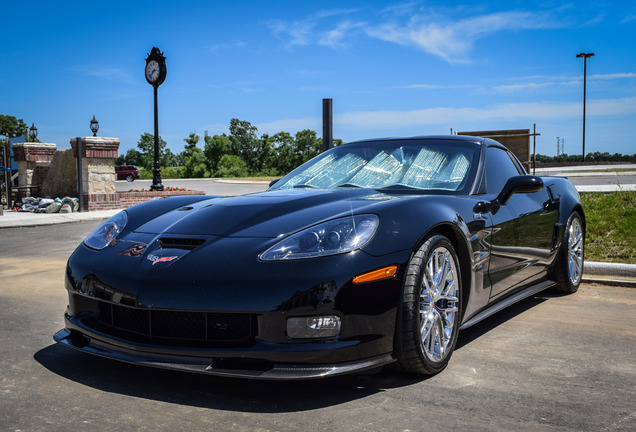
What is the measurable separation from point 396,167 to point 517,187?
31.3 inches

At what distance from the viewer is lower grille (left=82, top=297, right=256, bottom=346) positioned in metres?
2.73

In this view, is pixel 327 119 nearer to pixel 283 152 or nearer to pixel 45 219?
pixel 45 219

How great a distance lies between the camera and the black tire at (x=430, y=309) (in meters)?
2.92

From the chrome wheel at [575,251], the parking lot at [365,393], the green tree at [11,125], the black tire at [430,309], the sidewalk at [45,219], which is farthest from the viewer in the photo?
Result: the green tree at [11,125]

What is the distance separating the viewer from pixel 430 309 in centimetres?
316

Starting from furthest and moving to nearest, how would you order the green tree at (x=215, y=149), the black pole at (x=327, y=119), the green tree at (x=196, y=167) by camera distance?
the green tree at (x=215, y=149) < the green tree at (x=196, y=167) < the black pole at (x=327, y=119)

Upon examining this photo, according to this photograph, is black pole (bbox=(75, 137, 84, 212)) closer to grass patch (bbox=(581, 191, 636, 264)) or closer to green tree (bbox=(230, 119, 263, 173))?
grass patch (bbox=(581, 191, 636, 264))

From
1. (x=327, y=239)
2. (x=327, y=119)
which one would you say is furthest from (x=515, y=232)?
(x=327, y=119)

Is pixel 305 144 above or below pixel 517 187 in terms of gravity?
above

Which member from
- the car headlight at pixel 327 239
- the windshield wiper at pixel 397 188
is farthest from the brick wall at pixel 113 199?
the car headlight at pixel 327 239

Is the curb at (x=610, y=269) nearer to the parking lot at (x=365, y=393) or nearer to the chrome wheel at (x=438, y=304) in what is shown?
the parking lot at (x=365, y=393)

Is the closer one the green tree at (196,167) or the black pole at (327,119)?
the black pole at (327,119)

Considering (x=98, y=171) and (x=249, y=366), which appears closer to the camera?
(x=249, y=366)

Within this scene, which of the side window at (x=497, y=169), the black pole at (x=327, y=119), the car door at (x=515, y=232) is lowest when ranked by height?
the car door at (x=515, y=232)
